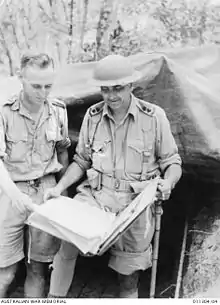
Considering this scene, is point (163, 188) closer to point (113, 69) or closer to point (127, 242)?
point (127, 242)

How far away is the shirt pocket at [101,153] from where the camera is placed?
2.32 metres

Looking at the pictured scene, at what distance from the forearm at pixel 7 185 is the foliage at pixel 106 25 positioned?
745mm

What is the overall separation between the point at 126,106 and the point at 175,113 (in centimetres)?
35

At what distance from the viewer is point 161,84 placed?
2.56 metres

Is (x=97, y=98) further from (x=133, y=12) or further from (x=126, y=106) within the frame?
(x=133, y=12)

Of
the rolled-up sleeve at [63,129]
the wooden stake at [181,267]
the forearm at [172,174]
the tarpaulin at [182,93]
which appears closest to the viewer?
the forearm at [172,174]

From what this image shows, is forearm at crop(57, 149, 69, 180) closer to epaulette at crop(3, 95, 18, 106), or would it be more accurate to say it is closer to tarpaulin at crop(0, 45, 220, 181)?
tarpaulin at crop(0, 45, 220, 181)

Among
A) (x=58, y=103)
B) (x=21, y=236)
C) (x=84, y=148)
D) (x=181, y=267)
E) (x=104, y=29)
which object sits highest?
(x=104, y=29)

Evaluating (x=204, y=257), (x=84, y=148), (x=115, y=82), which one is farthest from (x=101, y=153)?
(x=204, y=257)

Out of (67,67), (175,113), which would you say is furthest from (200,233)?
(67,67)

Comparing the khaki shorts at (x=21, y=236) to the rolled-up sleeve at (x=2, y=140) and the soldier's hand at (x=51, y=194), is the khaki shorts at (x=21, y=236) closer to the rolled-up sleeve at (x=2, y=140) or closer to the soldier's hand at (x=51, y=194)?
the soldier's hand at (x=51, y=194)

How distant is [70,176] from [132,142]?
29cm

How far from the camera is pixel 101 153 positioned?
232 centimetres

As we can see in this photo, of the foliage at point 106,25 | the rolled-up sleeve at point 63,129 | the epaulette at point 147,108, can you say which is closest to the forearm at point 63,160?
the rolled-up sleeve at point 63,129
